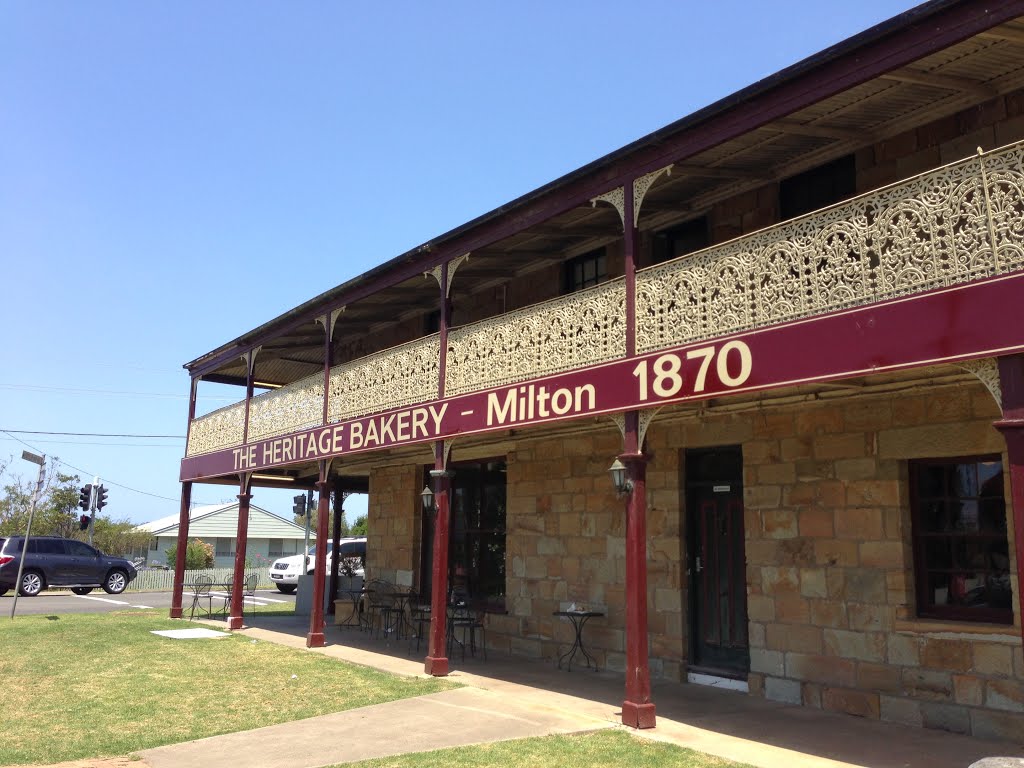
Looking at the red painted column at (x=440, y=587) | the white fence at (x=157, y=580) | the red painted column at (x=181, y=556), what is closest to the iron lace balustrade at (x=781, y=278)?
the red painted column at (x=440, y=587)

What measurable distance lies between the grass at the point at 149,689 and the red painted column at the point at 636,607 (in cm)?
276

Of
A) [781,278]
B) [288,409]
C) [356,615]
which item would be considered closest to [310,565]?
[356,615]

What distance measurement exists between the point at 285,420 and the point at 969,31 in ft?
39.4

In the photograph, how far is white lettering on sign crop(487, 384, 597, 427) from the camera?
8852 mm

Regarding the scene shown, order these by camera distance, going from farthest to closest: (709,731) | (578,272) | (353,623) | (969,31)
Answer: (353,623) → (578,272) → (709,731) → (969,31)

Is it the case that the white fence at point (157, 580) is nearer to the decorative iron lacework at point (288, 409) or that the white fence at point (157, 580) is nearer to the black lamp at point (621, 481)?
the decorative iron lacework at point (288, 409)

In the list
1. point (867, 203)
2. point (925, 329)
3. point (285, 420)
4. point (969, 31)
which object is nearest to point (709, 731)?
point (925, 329)

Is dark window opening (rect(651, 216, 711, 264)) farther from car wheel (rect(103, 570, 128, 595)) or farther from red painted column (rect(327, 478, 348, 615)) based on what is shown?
car wheel (rect(103, 570, 128, 595))

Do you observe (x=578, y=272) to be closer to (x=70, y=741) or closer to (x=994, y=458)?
(x=994, y=458)

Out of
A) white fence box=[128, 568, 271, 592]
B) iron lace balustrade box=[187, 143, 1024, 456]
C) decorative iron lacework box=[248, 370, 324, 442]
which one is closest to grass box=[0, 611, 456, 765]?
decorative iron lacework box=[248, 370, 324, 442]

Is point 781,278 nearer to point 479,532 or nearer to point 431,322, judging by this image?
point 479,532

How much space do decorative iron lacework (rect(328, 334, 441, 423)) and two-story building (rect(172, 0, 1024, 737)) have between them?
53 mm

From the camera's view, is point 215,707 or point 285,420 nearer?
point 215,707

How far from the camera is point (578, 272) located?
12633 mm
